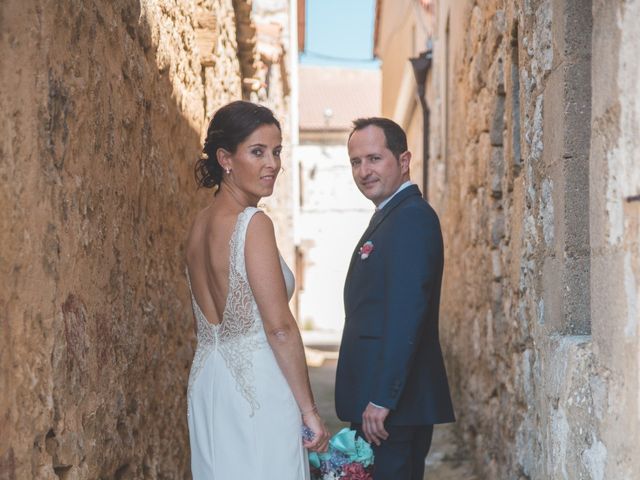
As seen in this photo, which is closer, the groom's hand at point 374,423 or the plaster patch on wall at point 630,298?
the plaster patch on wall at point 630,298

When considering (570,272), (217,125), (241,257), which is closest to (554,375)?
(570,272)

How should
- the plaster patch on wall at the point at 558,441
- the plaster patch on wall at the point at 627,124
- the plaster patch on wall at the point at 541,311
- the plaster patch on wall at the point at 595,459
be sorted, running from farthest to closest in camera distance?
the plaster patch on wall at the point at 541,311, the plaster patch on wall at the point at 558,441, the plaster patch on wall at the point at 595,459, the plaster patch on wall at the point at 627,124

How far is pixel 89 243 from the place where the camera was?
2.42 metres

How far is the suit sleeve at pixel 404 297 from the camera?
111 inches

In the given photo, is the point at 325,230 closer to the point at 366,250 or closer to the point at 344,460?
the point at 366,250

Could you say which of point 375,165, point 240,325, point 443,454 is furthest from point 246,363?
point 443,454

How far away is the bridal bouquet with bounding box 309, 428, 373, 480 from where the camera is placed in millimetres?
2621

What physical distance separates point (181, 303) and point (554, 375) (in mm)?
1927

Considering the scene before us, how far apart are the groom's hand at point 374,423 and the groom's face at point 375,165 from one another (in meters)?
0.78

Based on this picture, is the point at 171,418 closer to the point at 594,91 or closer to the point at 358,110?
the point at 594,91

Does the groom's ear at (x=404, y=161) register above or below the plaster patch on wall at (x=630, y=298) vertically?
above

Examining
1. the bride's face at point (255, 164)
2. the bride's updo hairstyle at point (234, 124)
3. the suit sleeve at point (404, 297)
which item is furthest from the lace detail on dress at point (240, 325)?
the suit sleeve at point (404, 297)

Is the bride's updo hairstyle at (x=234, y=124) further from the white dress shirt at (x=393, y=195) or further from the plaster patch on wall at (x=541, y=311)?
the plaster patch on wall at (x=541, y=311)

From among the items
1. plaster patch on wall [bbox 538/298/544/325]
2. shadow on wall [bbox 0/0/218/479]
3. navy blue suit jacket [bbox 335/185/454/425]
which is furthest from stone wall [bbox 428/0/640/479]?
shadow on wall [bbox 0/0/218/479]
